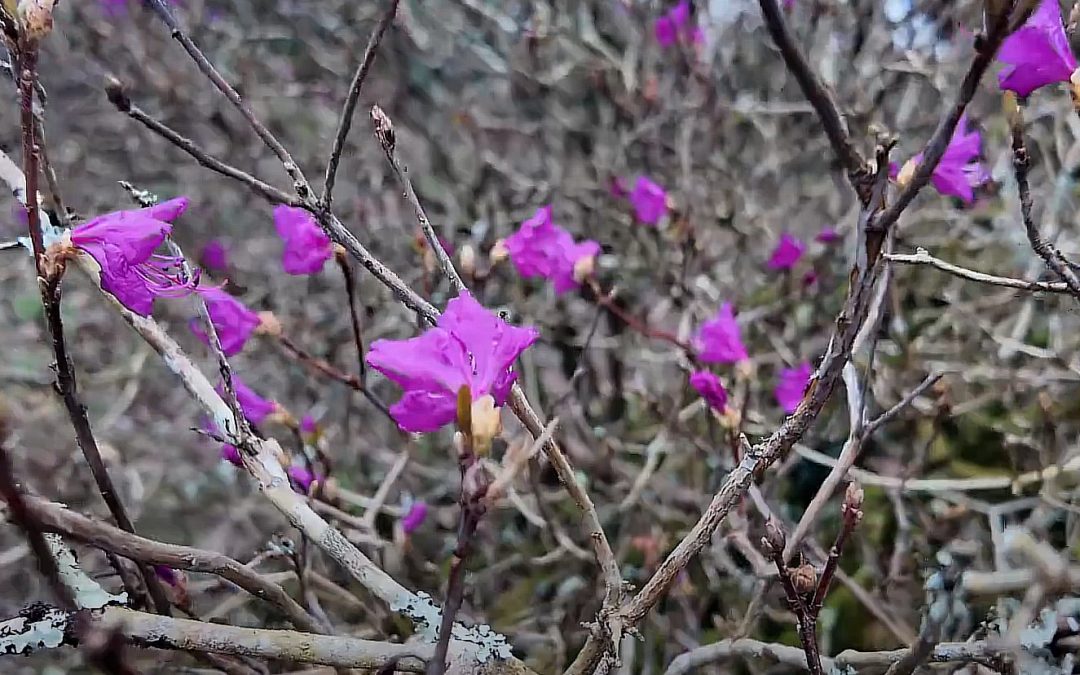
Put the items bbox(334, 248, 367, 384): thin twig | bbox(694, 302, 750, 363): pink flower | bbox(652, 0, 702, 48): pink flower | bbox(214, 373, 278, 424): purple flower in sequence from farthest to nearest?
bbox(652, 0, 702, 48): pink flower
bbox(694, 302, 750, 363): pink flower
bbox(214, 373, 278, 424): purple flower
bbox(334, 248, 367, 384): thin twig

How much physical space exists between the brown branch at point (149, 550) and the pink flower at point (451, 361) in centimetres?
Result: 16

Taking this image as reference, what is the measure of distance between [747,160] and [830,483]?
5.26ft

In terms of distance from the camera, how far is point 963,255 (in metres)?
1.87

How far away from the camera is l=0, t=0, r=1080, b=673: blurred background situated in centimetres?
141

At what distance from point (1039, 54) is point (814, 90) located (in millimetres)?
256

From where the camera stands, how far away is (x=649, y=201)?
1771 mm

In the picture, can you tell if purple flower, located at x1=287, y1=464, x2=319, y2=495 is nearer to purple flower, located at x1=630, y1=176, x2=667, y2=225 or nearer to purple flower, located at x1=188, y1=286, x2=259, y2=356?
purple flower, located at x1=188, y1=286, x2=259, y2=356

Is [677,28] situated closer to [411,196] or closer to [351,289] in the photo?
[351,289]

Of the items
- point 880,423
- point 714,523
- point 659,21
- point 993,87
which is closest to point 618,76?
point 659,21

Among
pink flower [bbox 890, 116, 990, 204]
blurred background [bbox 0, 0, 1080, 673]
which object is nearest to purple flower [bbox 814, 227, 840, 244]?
blurred background [bbox 0, 0, 1080, 673]

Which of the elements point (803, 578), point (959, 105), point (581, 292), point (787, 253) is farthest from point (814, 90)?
point (787, 253)

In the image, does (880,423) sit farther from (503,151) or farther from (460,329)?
(503,151)

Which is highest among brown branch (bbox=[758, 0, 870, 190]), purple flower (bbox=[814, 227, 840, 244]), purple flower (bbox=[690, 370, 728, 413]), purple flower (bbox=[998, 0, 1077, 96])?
purple flower (bbox=[814, 227, 840, 244])

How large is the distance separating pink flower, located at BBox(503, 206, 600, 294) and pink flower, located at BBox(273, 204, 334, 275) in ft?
1.03
